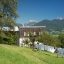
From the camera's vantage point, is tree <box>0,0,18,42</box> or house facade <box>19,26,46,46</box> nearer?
tree <box>0,0,18,42</box>

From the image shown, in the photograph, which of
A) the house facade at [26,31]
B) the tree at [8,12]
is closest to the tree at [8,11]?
the tree at [8,12]

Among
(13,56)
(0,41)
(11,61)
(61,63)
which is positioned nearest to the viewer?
(11,61)

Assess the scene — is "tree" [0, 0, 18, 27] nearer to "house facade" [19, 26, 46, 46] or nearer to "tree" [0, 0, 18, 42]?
"tree" [0, 0, 18, 42]

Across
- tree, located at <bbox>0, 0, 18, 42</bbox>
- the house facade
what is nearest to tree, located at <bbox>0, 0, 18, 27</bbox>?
tree, located at <bbox>0, 0, 18, 42</bbox>

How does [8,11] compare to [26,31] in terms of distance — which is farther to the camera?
[26,31]

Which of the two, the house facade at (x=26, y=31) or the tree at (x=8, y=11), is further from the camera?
the house facade at (x=26, y=31)

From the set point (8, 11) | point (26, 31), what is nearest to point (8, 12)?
point (8, 11)

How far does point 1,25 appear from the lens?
3569 centimetres

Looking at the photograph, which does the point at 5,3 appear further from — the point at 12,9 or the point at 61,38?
the point at 61,38

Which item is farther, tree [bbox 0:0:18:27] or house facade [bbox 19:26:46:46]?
house facade [bbox 19:26:46:46]

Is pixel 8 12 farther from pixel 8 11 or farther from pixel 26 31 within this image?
pixel 26 31

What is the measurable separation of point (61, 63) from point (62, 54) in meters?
7.09

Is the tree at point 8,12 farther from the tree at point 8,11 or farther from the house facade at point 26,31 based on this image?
the house facade at point 26,31

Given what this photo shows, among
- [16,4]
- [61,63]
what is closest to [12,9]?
[16,4]
